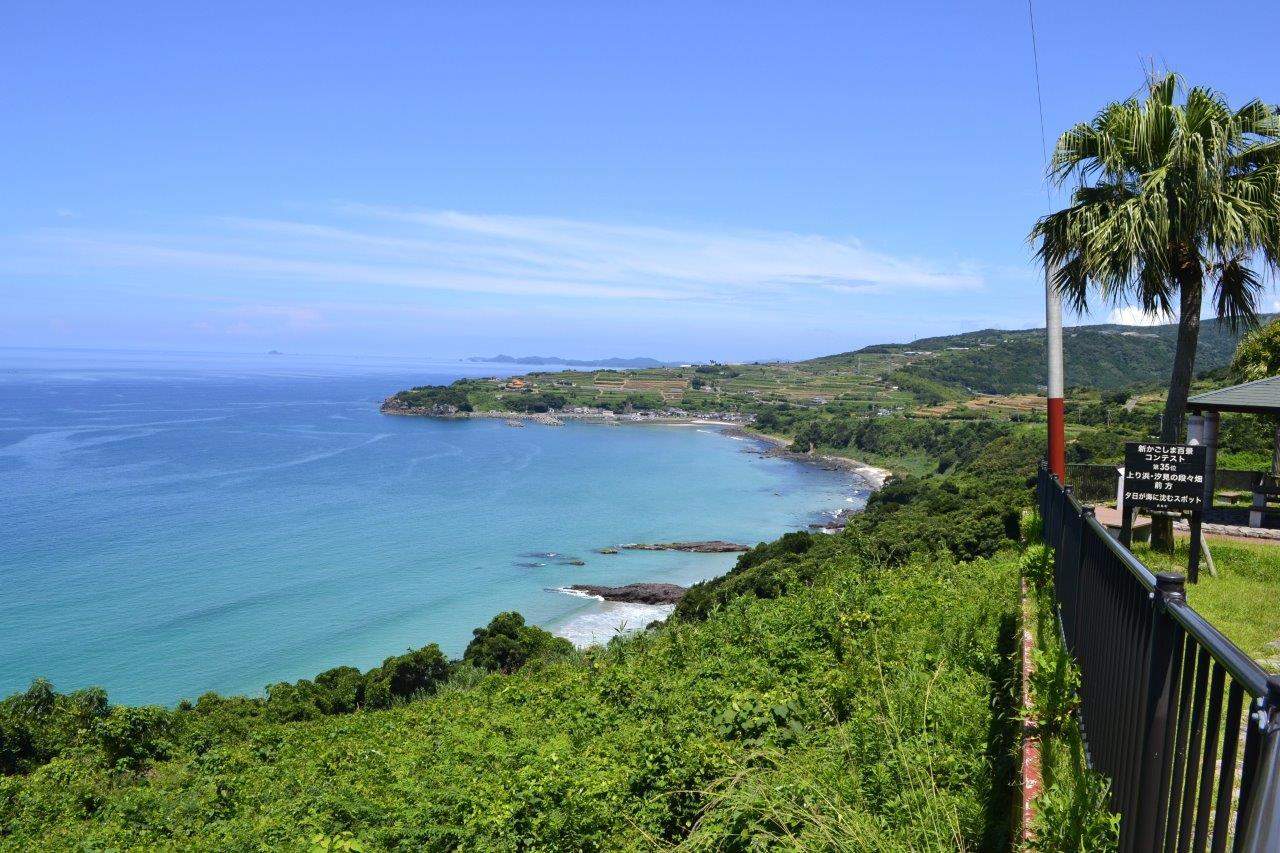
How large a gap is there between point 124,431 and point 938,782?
12587 centimetres

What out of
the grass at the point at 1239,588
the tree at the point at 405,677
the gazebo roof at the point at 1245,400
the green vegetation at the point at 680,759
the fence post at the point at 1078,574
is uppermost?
the gazebo roof at the point at 1245,400

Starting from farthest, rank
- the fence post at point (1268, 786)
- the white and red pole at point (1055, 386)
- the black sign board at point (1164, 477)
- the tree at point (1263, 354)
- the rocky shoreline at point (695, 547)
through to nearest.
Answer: the rocky shoreline at point (695, 547)
the tree at point (1263, 354)
the white and red pole at point (1055, 386)
the black sign board at point (1164, 477)
the fence post at point (1268, 786)

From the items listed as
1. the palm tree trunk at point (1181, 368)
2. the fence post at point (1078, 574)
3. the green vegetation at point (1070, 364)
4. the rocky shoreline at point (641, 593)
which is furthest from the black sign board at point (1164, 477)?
the green vegetation at point (1070, 364)

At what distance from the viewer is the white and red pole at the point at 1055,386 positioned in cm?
1010

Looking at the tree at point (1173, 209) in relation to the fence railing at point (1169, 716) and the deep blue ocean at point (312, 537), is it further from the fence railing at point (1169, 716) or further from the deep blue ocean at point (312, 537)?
the deep blue ocean at point (312, 537)

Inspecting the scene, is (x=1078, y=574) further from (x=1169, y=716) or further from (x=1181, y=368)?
(x=1181, y=368)

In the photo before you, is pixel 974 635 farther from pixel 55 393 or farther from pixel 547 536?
pixel 55 393

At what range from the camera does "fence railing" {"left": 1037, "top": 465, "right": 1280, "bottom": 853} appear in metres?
1.56

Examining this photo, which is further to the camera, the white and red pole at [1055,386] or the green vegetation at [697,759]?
the white and red pole at [1055,386]

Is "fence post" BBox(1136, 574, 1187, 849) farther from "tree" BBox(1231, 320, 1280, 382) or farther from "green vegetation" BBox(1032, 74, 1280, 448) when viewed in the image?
"tree" BBox(1231, 320, 1280, 382)

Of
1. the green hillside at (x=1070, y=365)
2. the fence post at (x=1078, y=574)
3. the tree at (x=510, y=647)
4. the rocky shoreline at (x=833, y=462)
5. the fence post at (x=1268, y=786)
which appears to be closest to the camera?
the fence post at (x=1268, y=786)

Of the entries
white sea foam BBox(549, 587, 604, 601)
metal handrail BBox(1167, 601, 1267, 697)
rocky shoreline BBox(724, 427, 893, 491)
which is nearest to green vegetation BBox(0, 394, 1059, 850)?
metal handrail BBox(1167, 601, 1267, 697)

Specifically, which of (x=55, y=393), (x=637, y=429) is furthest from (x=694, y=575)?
(x=55, y=393)

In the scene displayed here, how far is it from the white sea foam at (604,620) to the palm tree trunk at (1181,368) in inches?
1089
